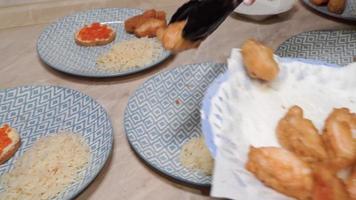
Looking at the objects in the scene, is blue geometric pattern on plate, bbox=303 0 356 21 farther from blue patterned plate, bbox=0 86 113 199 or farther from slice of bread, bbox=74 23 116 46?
blue patterned plate, bbox=0 86 113 199

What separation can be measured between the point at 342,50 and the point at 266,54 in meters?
0.37

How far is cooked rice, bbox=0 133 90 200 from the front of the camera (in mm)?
710

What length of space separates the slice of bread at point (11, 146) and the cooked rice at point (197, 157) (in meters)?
0.31

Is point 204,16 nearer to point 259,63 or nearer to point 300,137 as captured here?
point 259,63

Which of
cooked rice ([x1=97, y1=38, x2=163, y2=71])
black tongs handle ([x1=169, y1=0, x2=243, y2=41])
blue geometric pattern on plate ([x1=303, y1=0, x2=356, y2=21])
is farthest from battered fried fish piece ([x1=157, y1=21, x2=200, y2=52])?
blue geometric pattern on plate ([x1=303, y1=0, x2=356, y2=21])

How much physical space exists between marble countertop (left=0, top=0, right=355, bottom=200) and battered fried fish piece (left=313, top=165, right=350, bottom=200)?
0.65 ft

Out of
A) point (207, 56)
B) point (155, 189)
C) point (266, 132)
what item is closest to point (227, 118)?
point (266, 132)

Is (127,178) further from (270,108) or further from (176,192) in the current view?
(270,108)

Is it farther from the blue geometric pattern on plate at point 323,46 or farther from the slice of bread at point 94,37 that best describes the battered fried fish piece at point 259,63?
the slice of bread at point 94,37

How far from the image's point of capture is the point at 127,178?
0.75m

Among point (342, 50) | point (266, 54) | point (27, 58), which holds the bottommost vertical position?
point (27, 58)

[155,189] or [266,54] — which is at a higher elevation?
[266,54]

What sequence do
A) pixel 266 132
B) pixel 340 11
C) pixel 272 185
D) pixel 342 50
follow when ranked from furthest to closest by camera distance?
1. pixel 340 11
2. pixel 342 50
3. pixel 266 132
4. pixel 272 185

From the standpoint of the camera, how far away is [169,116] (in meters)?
0.85
